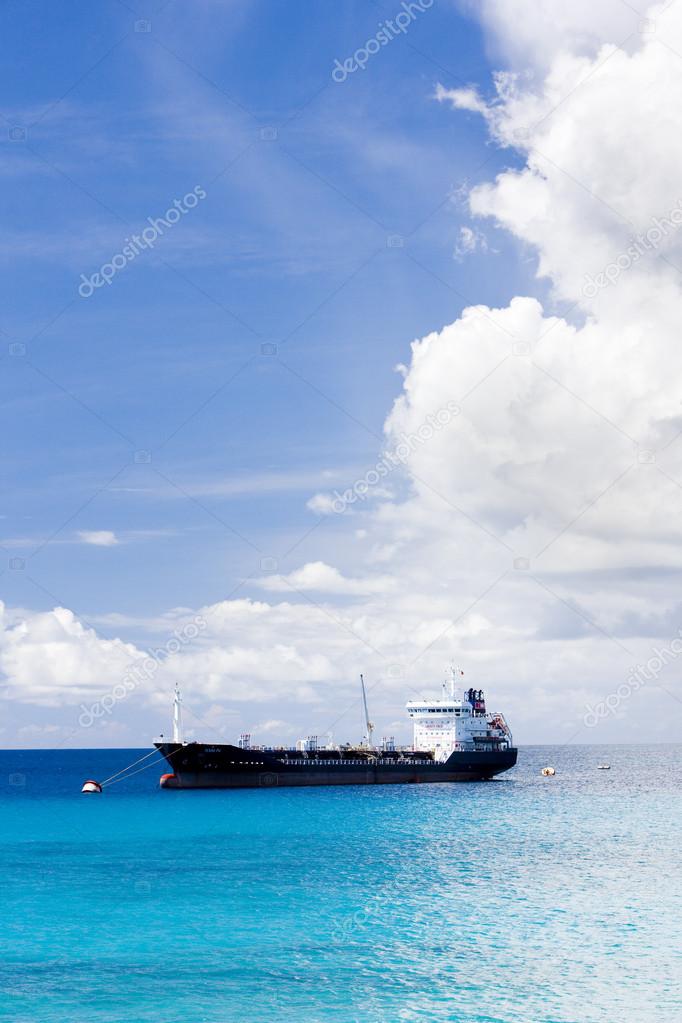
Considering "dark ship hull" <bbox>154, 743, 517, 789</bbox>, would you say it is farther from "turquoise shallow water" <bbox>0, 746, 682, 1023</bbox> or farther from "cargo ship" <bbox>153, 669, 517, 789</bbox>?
"turquoise shallow water" <bbox>0, 746, 682, 1023</bbox>

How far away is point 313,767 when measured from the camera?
104m

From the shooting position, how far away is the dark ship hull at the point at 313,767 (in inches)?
3885

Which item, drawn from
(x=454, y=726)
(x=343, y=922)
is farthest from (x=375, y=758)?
(x=343, y=922)

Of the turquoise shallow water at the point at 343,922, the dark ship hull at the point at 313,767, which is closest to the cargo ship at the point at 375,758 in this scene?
the dark ship hull at the point at 313,767

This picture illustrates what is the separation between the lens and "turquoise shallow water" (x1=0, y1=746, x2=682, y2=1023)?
24.2 meters

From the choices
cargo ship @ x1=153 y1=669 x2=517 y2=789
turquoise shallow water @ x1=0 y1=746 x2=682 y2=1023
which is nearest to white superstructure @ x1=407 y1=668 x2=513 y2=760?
cargo ship @ x1=153 y1=669 x2=517 y2=789

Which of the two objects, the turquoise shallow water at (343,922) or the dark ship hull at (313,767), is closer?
the turquoise shallow water at (343,922)

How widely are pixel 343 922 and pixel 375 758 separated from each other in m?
80.5

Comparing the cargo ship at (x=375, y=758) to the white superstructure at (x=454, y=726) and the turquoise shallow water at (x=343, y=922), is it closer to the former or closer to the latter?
the white superstructure at (x=454, y=726)

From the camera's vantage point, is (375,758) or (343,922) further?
(375,758)

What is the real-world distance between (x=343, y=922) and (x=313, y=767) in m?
72.9

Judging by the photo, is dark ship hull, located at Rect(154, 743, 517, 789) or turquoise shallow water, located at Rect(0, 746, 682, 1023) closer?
turquoise shallow water, located at Rect(0, 746, 682, 1023)

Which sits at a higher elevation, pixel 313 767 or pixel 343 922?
pixel 313 767

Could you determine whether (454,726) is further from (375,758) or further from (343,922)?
(343,922)
